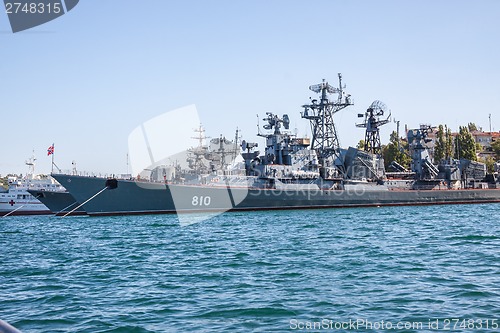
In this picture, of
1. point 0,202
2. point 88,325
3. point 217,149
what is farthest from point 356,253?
point 0,202

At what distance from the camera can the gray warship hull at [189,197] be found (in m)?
40.4

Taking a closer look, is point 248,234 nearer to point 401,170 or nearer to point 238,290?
point 238,290

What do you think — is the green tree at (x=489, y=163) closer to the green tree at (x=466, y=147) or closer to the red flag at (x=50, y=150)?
the green tree at (x=466, y=147)

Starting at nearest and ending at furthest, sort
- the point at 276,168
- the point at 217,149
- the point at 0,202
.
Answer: the point at 276,168
the point at 0,202
the point at 217,149

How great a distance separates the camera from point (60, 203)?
2048 inches

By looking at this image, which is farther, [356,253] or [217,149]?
[217,149]

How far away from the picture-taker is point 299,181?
1857 inches

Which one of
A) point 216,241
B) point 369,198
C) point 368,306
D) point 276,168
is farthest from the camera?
point 369,198

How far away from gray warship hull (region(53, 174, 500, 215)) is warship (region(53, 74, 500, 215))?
8 centimetres

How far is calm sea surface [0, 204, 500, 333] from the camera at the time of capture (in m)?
9.45

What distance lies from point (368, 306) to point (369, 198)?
134ft

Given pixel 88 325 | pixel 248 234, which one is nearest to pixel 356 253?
pixel 248 234

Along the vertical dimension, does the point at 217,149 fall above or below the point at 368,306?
above

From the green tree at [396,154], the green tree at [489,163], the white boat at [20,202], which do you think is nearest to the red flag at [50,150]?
the white boat at [20,202]
